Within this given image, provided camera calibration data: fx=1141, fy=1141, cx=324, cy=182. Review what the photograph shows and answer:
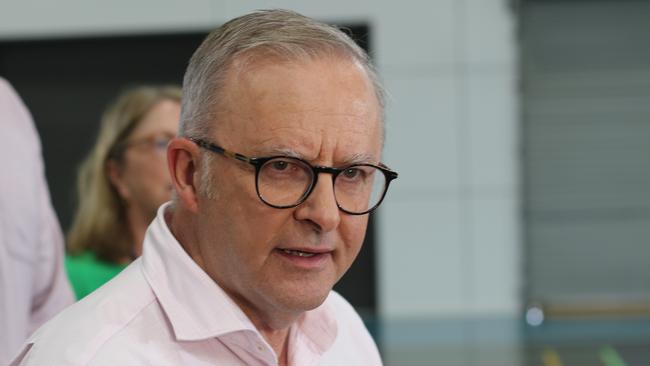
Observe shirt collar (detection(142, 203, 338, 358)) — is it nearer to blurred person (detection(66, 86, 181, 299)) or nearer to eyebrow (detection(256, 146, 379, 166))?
eyebrow (detection(256, 146, 379, 166))

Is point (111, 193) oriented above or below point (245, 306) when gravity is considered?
below

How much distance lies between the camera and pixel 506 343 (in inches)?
299

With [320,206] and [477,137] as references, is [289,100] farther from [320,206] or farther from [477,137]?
[477,137]

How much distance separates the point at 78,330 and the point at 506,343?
6.33 meters

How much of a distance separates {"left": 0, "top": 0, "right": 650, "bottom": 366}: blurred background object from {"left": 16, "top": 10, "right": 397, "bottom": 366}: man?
5.65 meters

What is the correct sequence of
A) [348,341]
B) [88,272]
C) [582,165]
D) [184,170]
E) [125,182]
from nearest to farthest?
[184,170], [348,341], [88,272], [125,182], [582,165]

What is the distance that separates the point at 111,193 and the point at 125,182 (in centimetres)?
7

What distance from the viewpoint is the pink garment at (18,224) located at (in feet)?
7.37

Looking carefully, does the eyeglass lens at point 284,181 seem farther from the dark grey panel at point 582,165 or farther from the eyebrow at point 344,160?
the dark grey panel at point 582,165

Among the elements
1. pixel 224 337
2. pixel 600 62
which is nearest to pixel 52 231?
pixel 224 337

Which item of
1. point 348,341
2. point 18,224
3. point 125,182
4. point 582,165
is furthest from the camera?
point 582,165

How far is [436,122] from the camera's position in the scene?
7336mm

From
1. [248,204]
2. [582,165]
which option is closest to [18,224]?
[248,204]

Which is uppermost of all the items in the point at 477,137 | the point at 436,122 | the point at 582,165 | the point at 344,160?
the point at 344,160
